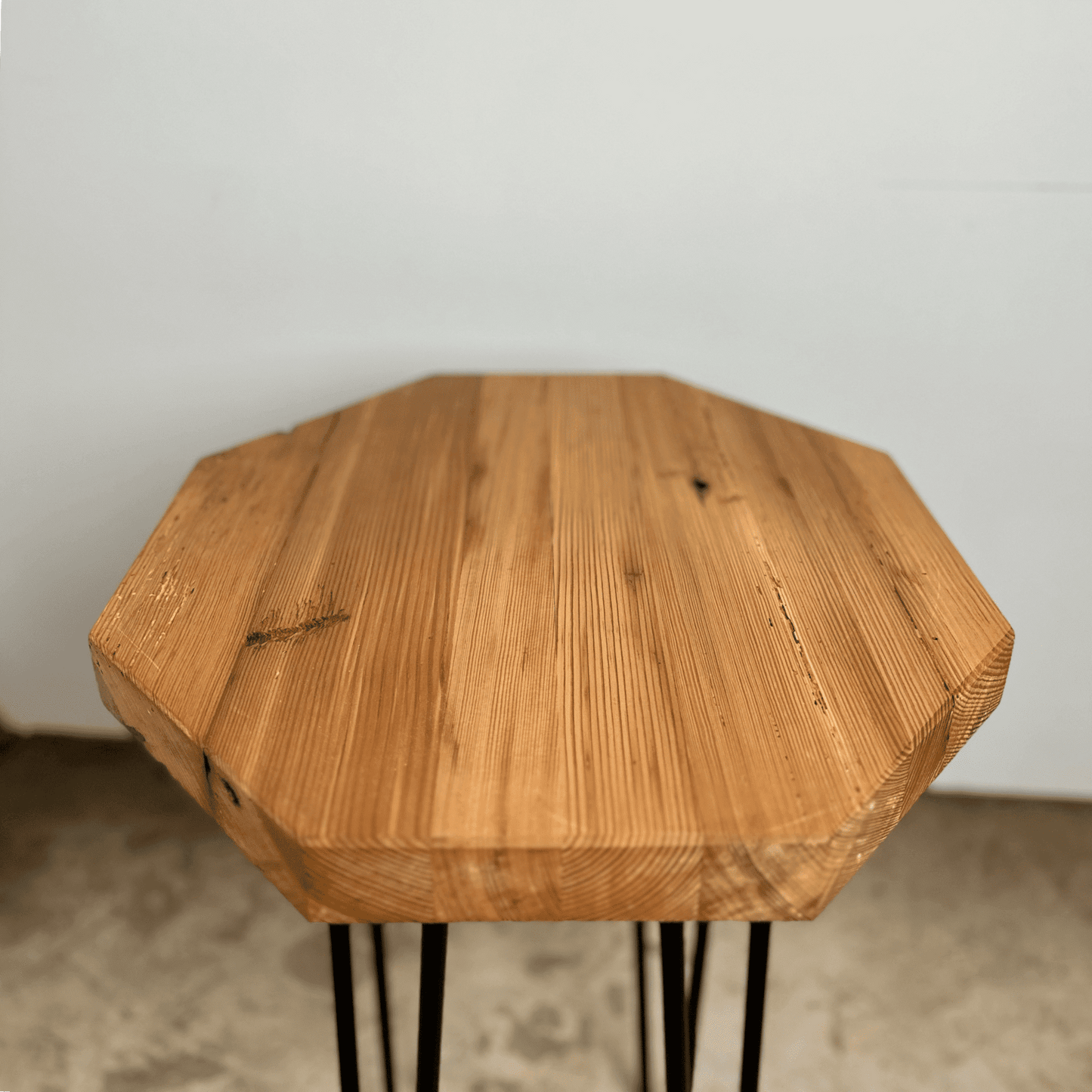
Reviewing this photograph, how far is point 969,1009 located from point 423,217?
50.3 inches

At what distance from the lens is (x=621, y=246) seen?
1.08 metres

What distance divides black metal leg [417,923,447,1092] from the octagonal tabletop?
12cm

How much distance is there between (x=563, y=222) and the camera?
3.52 ft

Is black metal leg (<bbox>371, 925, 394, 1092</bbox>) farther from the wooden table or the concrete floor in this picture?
the wooden table

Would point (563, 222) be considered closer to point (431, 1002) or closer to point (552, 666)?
point (552, 666)

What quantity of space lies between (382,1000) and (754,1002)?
48 centimetres

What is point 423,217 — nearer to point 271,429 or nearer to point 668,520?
point 271,429

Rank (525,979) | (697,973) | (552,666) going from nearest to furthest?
(552,666) < (697,973) < (525,979)

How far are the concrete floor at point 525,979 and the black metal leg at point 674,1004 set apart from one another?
Answer: 554 mm

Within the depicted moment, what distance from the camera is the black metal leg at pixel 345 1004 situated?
0.67m

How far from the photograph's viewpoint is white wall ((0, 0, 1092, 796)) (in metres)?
0.99

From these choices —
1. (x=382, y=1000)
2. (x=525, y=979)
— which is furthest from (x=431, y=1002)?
(x=525, y=979)

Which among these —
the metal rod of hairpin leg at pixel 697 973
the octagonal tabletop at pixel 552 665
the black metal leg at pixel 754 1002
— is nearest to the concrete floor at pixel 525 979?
the metal rod of hairpin leg at pixel 697 973

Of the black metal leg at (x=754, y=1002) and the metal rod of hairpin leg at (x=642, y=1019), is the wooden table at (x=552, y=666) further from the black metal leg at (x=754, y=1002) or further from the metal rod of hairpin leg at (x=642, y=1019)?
the metal rod of hairpin leg at (x=642, y=1019)
